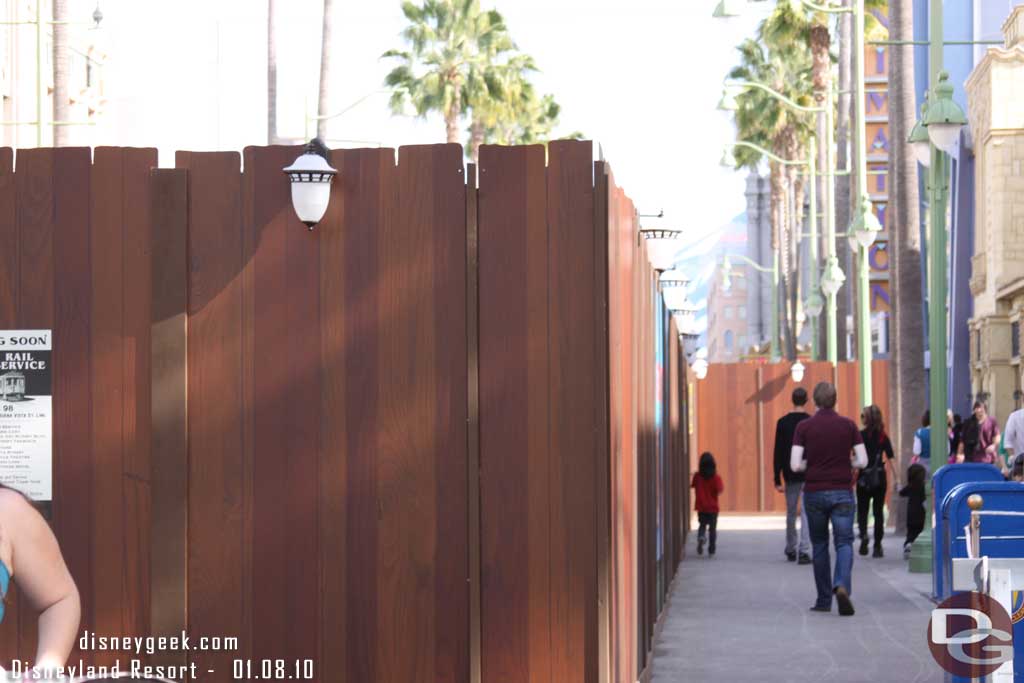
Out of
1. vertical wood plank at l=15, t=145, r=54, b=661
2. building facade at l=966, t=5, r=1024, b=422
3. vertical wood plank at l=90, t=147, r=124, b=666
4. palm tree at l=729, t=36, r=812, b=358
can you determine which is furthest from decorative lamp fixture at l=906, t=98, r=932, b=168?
palm tree at l=729, t=36, r=812, b=358

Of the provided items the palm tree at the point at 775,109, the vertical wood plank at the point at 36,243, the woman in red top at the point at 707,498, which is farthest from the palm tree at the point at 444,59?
the vertical wood plank at the point at 36,243

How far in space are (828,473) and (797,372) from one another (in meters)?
21.3

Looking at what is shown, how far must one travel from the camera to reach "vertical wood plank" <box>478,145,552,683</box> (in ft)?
25.9

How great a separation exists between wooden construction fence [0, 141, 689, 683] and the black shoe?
6334mm

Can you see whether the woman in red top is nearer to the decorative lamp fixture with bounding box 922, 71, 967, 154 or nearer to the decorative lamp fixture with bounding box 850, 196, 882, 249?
the decorative lamp fixture with bounding box 850, 196, 882, 249

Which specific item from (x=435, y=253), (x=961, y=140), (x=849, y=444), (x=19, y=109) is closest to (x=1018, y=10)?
(x=961, y=140)

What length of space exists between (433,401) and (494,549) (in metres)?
0.76

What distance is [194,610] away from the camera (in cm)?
811

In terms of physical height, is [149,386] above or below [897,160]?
below

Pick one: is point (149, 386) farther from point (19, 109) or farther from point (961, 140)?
point (19, 109)

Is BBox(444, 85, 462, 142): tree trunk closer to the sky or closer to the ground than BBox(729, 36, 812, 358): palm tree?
closer to the ground

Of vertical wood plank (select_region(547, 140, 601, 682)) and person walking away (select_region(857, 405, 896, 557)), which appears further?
person walking away (select_region(857, 405, 896, 557))

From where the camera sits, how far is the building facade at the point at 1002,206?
98.1 feet

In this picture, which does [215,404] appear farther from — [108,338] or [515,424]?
[515,424]
